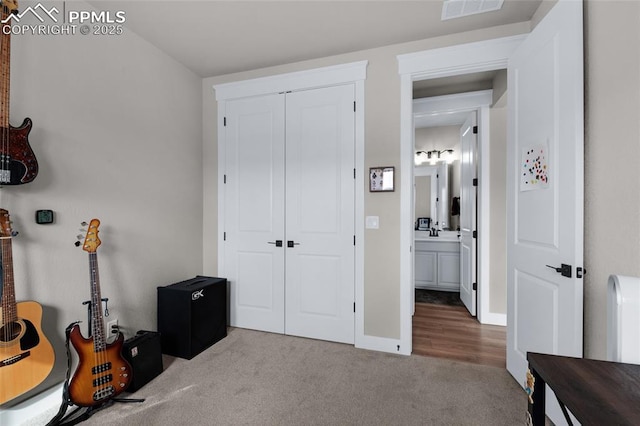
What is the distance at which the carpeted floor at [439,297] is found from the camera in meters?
3.99

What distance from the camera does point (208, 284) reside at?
8.84ft

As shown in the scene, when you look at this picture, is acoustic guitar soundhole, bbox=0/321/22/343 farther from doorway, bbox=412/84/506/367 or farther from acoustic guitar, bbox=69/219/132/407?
doorway, bbox=412/84/506/367

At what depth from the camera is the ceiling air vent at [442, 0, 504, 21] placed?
204cm

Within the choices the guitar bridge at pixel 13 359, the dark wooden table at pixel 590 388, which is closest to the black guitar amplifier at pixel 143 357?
the guitar bridge at pixel 13 359

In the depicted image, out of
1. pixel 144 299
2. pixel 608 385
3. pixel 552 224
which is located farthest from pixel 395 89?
pixel 144 299

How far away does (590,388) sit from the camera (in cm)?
78

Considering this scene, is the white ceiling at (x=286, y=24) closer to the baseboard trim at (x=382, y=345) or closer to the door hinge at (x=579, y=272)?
the door hinge at (x=579, y=272)

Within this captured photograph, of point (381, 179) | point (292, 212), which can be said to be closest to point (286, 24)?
point (381, 179)

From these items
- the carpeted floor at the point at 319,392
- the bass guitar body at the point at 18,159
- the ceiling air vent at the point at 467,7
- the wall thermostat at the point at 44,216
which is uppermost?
the ceiling air vent at the point at 467,7

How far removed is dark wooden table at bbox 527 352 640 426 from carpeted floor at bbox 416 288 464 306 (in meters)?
3.20

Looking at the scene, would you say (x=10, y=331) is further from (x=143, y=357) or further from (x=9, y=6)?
(x=9, y=6)

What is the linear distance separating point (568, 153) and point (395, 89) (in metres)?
1.42

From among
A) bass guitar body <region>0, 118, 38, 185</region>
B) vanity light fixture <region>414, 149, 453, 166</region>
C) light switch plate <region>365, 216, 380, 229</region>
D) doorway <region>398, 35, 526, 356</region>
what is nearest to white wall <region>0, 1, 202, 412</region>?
bass guitar body <region>0, 118, 38, 185</region>

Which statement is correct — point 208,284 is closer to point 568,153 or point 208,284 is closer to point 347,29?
point 347,29
